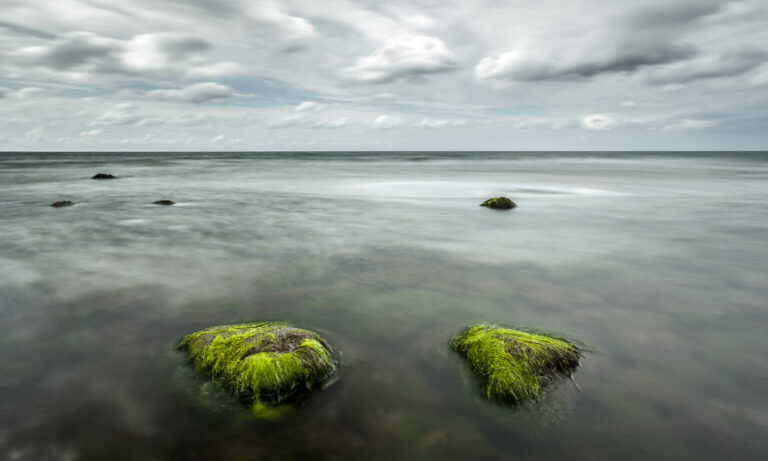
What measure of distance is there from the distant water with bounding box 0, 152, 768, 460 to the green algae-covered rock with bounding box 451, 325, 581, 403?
19 centimetres

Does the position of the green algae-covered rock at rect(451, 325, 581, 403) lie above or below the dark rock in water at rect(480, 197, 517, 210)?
below

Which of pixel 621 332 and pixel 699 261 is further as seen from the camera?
pixel 699 261

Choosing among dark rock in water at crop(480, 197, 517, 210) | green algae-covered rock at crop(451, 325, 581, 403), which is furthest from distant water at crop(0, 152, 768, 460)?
dark rock in water at crop(480, 197, 517, 210)

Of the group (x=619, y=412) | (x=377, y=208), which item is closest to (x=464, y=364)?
(x=619, y=412)

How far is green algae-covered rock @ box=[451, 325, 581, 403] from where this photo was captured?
5.09 metres

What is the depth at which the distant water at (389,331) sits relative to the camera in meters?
4.49

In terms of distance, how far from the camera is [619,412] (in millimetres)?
4879

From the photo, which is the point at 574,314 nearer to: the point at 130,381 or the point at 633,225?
the point at 130,381

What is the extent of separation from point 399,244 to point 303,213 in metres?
8.12

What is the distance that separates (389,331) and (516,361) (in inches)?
90.1

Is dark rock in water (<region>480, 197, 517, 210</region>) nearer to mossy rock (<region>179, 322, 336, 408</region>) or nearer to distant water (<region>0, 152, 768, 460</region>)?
Answer: distant water (<region>0, 152, 768, 460</region>)

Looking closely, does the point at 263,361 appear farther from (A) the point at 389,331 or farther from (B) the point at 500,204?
(B) the point at 500,204

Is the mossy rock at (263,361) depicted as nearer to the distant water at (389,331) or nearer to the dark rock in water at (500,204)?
the distant water at (389,331)

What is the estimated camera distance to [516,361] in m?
5.32
